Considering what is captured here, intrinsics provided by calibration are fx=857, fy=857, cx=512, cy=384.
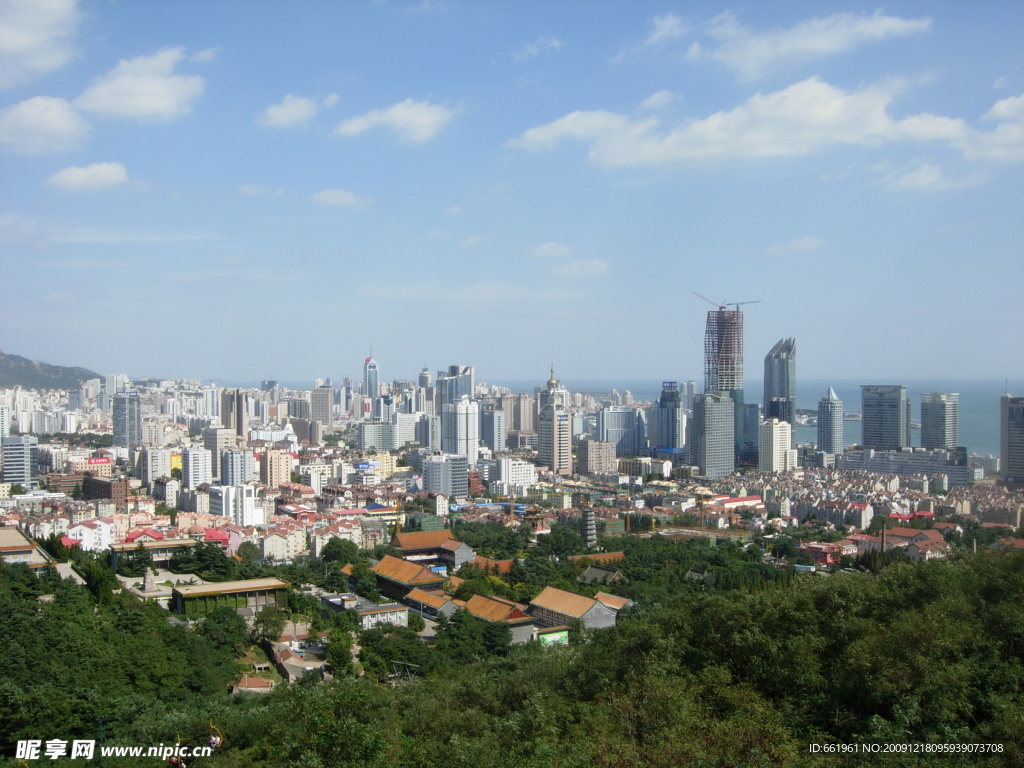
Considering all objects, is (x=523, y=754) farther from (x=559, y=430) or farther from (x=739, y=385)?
(x=739, y=385)

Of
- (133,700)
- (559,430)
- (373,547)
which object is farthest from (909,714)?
(559,430)

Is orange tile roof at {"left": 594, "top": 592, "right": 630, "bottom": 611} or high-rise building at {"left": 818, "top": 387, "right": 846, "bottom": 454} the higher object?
high-rise building at {"left": 818, "top": 387, "right": 846, "bottom": 454}

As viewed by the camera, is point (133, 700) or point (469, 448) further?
point (469, 448)

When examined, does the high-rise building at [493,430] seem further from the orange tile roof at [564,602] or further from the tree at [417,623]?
the tree at [417,623]

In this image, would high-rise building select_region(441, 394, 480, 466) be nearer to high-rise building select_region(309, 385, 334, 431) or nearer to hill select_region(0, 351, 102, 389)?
high-rise building select_region(309, 385, 334, 431)

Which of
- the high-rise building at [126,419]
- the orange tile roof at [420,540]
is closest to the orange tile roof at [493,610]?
the orange tile roof at [420,540]

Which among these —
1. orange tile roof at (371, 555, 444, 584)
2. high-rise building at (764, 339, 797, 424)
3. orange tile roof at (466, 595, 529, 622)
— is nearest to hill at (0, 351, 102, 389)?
orange tile roof at (371, 555, 444, 584)
